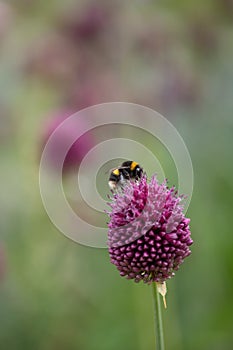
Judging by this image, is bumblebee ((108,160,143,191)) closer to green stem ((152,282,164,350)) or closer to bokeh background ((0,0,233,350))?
green stem ((152,282,164,350))

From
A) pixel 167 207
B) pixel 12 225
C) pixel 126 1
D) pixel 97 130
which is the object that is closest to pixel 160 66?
pixel 126 1

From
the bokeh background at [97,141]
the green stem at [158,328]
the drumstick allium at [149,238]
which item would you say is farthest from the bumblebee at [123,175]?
the bokeh background at [97,141]

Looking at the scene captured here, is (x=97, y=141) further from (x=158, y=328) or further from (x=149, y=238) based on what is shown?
(x=158, y=328)

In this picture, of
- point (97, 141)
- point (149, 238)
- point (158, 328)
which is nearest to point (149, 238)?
point (149, 238)

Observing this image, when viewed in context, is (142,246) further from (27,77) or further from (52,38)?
(52,38)

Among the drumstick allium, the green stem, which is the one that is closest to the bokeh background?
the drumstick allium

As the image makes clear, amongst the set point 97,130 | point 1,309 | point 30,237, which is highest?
point 97,130

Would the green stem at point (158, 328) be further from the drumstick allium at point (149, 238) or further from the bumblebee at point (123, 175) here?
the bumblebee at point (123, 175)
